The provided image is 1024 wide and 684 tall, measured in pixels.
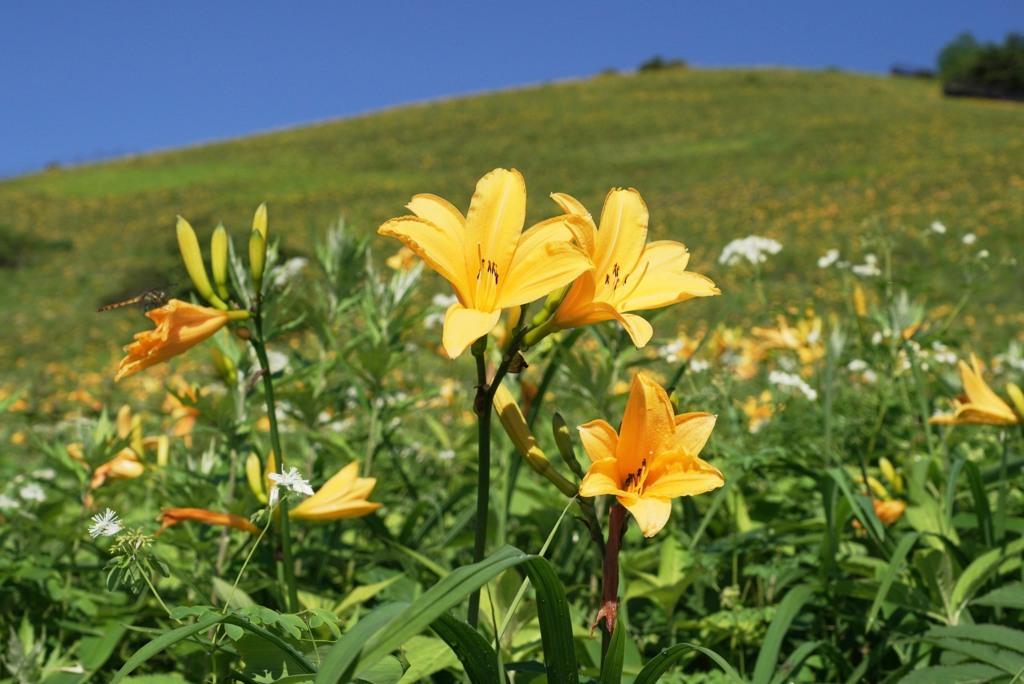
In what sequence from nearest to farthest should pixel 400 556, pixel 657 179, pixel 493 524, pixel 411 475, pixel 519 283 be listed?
pixel 519 283
pixel 400 556
pixel 493 524
pixel 411 475
pixel 657 179

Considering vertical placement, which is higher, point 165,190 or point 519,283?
point 165,190

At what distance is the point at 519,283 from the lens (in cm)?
91

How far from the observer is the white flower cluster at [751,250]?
2402 mm

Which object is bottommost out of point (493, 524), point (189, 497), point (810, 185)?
point (493, 524)

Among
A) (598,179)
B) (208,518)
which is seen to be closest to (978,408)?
(208,518)

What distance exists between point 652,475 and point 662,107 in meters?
37.5

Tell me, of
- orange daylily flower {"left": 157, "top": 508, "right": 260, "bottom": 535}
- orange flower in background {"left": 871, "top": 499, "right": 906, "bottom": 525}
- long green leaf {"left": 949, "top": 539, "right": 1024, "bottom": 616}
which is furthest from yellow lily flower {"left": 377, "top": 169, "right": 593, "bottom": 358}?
orange flower in background {"left": 871, "top": 499, "right": 906, "bottom": 525}

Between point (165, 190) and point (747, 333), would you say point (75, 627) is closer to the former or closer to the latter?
point (747, 333)

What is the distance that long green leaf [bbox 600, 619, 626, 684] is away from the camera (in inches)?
34.5

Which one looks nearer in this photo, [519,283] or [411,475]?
[519,283]

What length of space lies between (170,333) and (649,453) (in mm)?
637

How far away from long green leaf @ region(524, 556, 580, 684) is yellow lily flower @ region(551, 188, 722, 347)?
28 centimetres

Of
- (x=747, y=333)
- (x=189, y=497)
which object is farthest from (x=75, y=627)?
(x=747, y=333)

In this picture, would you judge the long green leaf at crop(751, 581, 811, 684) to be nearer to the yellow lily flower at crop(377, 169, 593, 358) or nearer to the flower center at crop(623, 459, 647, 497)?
the flower center at crop(623, 459, 647, 497)
